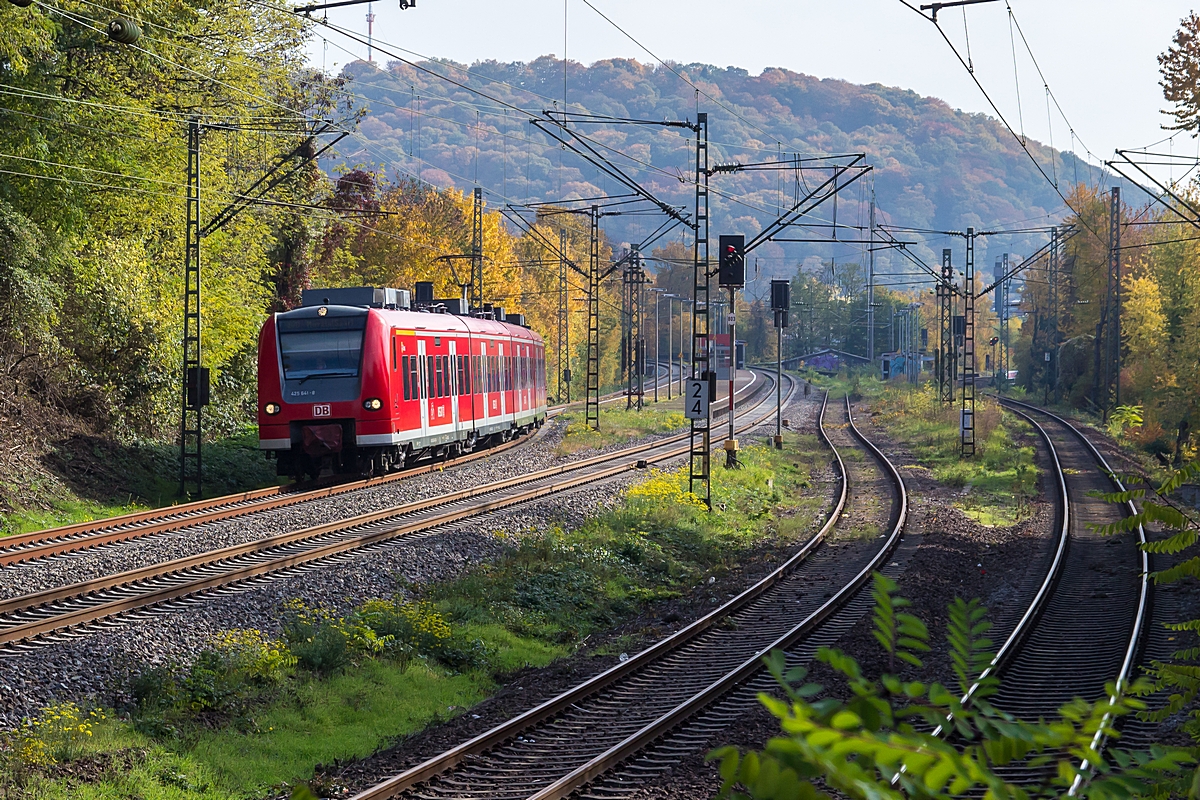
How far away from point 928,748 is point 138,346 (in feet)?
91.8

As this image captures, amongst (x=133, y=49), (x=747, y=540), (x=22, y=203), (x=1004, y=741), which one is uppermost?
(x=133, y=49)

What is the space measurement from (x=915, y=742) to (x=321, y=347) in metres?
23.0

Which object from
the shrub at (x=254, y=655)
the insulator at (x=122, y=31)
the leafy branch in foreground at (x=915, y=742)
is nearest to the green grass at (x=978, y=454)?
the shrub at (x=254, y=655)

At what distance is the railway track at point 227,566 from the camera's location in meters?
11.9

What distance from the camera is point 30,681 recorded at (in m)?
9.77

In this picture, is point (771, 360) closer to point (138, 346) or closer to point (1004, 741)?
point (138, 346)

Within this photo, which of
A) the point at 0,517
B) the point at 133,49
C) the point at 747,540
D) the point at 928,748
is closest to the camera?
the point at 928,748

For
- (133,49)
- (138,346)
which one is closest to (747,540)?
(138,346)

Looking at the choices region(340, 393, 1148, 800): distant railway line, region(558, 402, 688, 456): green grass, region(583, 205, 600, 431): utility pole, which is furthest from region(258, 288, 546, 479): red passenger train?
region(340, 393, 1148, 800): distant railway line

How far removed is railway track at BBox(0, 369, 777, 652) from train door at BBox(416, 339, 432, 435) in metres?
2.47

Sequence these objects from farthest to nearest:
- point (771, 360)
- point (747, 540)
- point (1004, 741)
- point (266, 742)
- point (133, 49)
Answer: point (771, 360) → point (133, 49) → point (747, 540) → point (266, 742) → point (1004, 741)

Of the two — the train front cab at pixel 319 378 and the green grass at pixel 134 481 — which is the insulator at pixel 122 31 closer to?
the green grass at pixel 134 481

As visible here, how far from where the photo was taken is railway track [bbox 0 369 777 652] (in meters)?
11.9

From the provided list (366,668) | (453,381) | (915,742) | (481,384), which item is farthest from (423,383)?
(915,742)
